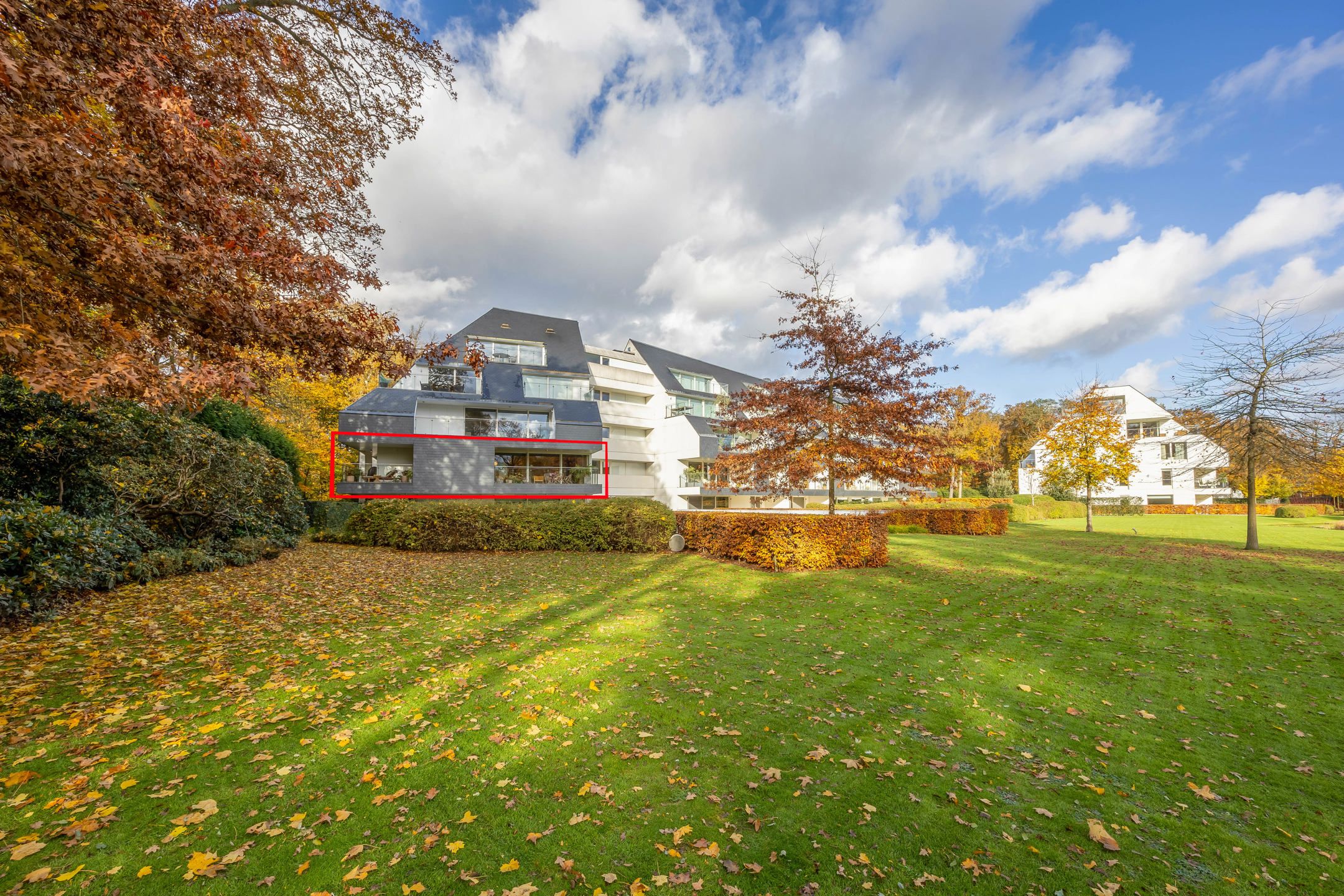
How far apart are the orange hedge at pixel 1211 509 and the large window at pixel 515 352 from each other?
4464 cm

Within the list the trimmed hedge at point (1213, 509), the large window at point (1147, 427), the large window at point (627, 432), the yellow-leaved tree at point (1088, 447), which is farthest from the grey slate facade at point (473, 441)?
A: the large window at point (1147, 427)

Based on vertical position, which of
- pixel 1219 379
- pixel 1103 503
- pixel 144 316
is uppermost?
pixel 1219 379

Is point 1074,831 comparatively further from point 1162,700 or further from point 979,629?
point 979,629

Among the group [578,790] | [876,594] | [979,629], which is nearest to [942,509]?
[876,594]

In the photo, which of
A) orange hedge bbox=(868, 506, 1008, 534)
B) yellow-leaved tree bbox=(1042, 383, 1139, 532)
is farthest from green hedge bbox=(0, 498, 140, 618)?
yellow-leaved tree bbox=(1042, 383, 1139, 532)

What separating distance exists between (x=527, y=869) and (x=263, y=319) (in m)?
5.37

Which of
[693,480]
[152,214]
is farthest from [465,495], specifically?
[152,214]

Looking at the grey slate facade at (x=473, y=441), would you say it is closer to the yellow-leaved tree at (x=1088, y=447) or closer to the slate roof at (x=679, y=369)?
the slate roof at (x=679, y=369)

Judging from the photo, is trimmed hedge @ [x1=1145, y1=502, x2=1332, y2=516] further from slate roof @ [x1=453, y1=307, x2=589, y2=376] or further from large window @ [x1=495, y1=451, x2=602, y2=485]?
slate roof @ [x1=453, y1=307, x2=589, y2=376]

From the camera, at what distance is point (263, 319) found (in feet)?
16.6

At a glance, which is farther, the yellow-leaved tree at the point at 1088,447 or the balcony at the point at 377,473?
the yellow-leaved tree at the point at 1088,447

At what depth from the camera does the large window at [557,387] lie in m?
31.8

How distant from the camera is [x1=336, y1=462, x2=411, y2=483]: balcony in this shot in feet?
68.2

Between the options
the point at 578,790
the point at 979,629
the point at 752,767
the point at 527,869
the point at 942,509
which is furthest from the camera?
the point at 942,509
